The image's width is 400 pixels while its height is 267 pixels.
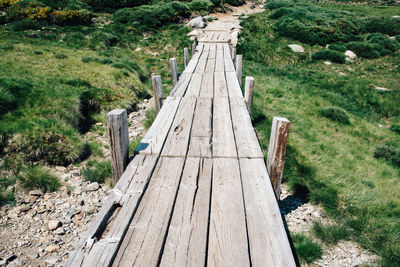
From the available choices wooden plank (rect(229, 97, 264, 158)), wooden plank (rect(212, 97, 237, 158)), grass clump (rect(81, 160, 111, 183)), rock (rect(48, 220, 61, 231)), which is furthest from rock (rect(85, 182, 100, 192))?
wooden plank (rect(229, 97, 264, 158))

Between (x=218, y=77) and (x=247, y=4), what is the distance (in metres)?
27.1

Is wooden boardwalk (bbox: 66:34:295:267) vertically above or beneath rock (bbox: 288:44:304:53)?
beneath

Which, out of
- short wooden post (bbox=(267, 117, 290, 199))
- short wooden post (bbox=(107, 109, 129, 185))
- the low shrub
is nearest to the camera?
short wooden post (bbox=(107, 109, 129, 185))

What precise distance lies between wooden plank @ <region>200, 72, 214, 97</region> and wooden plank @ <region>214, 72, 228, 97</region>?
0.31ft

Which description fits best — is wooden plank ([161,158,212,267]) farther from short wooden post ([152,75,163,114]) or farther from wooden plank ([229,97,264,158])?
short wooden post ([152,75,163,114])

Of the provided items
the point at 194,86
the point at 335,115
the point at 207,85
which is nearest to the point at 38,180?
the point at 194,86

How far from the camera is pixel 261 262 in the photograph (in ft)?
6.58

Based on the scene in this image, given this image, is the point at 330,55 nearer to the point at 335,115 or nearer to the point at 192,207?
the point at 335,115

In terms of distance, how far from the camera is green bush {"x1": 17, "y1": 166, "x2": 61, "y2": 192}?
4.31 metres

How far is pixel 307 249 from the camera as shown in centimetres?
346

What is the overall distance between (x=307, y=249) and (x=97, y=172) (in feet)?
12.5

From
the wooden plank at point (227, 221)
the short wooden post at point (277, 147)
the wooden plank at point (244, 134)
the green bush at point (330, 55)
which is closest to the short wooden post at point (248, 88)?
the wooden plank at point (244, 134)

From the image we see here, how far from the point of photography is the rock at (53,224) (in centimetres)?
372

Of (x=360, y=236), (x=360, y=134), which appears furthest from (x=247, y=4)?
(x=360, y=236)
